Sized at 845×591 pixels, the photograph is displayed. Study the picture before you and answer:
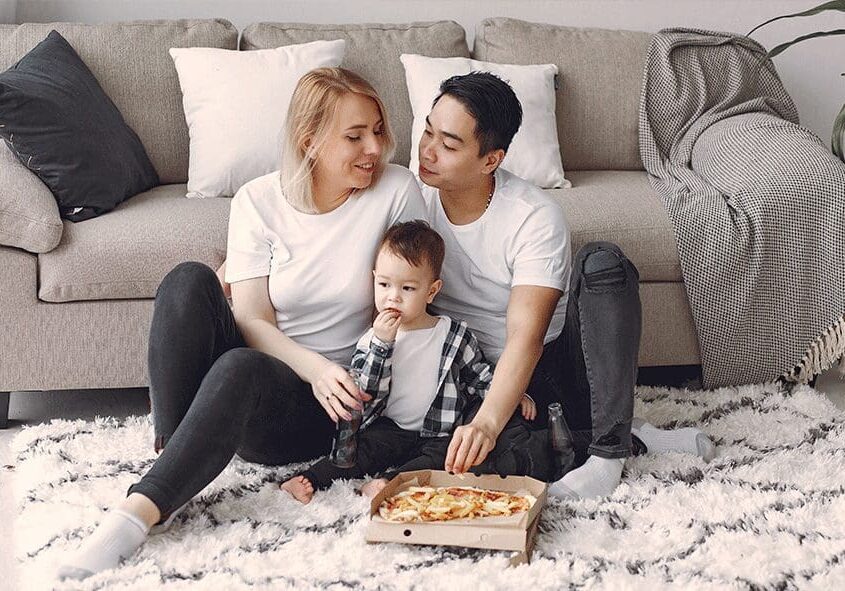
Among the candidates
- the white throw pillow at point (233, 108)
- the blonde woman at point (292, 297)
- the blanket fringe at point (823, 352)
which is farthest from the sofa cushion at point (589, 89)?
the blonde woman at point (292, 297)

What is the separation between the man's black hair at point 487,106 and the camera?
2105mm

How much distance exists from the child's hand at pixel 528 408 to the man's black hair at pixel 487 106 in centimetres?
45

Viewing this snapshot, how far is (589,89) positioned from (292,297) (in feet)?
4.75

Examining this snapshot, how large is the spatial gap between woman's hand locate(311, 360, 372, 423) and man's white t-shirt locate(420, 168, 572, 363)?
0.33 m

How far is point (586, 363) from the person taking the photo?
2039mm

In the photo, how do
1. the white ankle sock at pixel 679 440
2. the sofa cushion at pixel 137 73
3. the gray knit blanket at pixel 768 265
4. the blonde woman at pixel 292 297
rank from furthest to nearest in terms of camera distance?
the sofa cushion at pixel 137 73
the gray knit blanket at pixel 768 265
the white ankle sock at pixel 679 440
the blonde woman at pixel 292 297

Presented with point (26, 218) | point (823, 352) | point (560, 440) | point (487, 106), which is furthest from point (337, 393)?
point (823, 352)

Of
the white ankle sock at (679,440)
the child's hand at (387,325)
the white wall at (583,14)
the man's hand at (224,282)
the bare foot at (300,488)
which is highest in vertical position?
the white wall at (583,14)

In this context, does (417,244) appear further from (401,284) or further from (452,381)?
(452,381)

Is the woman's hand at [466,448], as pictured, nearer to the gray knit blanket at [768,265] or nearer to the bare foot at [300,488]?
the bare foot at [300,488]

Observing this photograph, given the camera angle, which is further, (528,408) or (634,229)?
(634,229)

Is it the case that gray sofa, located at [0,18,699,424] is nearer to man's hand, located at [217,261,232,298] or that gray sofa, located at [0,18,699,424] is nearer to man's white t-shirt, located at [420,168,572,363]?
man's hand, located at [217,261,232,298]

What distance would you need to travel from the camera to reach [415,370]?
2.06 m

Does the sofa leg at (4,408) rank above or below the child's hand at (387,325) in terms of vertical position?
A: below
